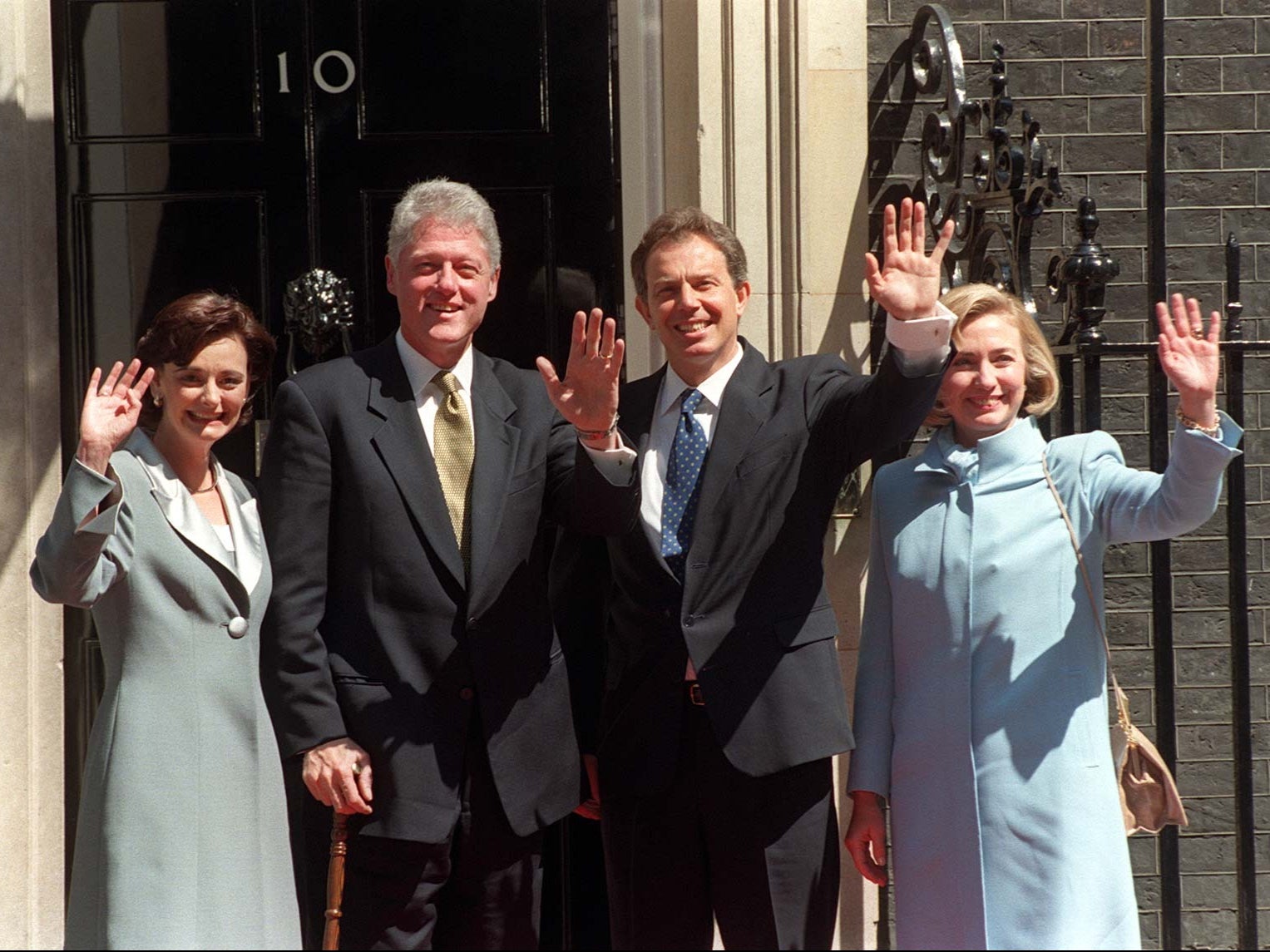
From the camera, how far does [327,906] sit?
3312mm

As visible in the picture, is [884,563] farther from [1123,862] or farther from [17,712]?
[17,712]

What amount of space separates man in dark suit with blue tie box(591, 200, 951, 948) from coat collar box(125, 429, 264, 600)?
86 centimetres

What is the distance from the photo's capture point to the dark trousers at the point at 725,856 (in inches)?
134

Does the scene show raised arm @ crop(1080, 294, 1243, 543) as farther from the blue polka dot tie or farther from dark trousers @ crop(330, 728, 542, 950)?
dark trousers @ crop(330, 728, 542, 950)

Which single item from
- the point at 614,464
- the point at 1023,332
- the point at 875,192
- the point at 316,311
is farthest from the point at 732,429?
the point at 316,311

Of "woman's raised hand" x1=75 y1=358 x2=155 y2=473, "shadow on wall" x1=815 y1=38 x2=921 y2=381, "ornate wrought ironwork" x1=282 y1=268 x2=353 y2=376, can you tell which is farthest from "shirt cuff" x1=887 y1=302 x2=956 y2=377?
"ornate wrought ironwork" x1=282 y1=268 x2=353 y2=376

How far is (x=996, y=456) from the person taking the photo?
345 centimetres

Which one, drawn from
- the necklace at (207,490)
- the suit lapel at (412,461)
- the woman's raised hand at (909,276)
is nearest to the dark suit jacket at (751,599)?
the woman's raised hand at (909,276)

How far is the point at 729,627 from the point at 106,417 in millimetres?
1447

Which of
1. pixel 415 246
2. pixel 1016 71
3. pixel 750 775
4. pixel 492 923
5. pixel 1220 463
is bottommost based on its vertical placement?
pixel 492 923

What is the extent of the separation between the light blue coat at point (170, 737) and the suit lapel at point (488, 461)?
0.50m

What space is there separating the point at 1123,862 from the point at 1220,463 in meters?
0.91

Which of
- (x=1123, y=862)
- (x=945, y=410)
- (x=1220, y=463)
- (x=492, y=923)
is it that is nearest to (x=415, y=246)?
(x=945, y=410)

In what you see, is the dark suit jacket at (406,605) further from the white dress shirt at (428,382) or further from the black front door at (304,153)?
the black front door at (304,153)
